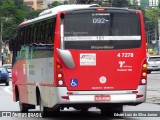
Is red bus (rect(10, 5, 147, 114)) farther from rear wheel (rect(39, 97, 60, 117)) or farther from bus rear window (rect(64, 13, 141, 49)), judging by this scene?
rear wheel (rect(39, 97, 60, 117))

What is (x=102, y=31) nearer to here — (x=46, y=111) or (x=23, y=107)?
(x=46, y=111)

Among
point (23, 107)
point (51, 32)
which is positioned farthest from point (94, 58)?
point (23, 107)

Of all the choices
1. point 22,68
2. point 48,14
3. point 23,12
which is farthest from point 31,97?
point 23,12

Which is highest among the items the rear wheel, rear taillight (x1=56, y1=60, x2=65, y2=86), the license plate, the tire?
rear taillight (x1=56, y1=60, x2=65, y2=86)

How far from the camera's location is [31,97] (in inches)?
758

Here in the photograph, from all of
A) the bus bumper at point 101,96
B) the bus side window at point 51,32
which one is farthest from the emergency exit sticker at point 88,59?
the bus side window at point 51,32

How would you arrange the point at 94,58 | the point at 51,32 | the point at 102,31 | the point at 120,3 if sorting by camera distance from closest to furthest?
the point at 94,58
the point at 102,31
the point at 51,32
the point at 120,3

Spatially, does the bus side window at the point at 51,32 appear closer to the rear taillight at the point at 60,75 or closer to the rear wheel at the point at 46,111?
the rear taillight at the point at 60,75

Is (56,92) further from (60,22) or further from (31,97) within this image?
(31,97)

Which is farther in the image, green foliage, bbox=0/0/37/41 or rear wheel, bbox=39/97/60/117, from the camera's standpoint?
green foliage, bbox=0/0/37/41

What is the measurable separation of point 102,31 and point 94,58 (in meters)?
0.75

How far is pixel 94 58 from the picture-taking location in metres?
16.6

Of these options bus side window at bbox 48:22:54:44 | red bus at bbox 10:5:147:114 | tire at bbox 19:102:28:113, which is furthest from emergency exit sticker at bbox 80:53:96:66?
tire at bbox 19:102:28:113

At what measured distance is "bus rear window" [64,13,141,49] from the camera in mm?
16688
